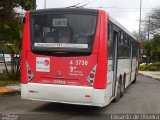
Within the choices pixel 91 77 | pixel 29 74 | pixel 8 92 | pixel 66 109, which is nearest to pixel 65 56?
pixel 91 77

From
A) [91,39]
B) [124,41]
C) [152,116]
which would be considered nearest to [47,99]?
[91,39]

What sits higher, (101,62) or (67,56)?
(67,56)

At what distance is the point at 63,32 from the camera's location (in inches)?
463

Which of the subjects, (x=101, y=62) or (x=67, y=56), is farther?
(x=67, y=56)

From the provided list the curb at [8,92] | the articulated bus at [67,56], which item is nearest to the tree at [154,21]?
the curb at [8,92]

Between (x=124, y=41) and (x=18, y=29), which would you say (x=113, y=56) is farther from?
(x=18, y=29)

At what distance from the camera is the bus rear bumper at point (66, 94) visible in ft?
37.1

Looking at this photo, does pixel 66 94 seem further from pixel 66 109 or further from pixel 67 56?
pixel 66 109

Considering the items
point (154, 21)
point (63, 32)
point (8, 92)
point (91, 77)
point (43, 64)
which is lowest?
point (8, 92)

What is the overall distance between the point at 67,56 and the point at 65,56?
0.21 feet

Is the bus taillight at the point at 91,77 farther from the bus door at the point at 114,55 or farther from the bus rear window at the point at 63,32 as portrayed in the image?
the bus door at the point at 114,55

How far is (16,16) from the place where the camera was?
2056 cm

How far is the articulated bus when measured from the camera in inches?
447

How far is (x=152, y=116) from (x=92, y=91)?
2.07 meters
